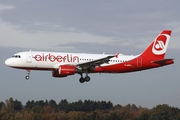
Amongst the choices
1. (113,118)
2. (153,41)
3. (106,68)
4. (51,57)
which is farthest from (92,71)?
(113,118)

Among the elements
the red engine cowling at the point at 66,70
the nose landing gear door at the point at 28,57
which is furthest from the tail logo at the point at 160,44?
the nose landing gear door at the point at 28,57

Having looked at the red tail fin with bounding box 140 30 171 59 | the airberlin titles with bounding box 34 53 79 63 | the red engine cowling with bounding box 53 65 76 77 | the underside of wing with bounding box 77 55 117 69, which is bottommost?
the red engine cowling with bounding box 53 65 76 77

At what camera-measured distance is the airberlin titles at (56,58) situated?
66.0 metres

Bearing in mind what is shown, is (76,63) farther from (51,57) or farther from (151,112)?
(151,112)

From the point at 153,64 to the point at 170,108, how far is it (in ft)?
284

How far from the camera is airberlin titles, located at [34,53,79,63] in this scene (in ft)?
217

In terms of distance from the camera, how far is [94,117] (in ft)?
489

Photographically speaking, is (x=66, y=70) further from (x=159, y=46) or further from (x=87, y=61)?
(x=159, y=46)

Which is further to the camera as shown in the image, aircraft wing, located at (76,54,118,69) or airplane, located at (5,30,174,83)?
aircraft wing, located at (76,54,118,69)

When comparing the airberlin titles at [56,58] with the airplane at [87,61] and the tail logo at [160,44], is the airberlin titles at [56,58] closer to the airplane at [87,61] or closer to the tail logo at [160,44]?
the airplane at [87,61]

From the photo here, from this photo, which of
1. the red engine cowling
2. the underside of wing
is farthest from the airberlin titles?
the underside of wing

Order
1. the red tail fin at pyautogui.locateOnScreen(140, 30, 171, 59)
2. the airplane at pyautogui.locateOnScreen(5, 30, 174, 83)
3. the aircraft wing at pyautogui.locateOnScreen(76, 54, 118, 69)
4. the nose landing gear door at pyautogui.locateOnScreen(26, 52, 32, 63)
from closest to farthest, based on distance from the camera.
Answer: the nose landing gear door at pyautogui.locateOnScreen(26, 52, 32, 63) → the airplane at pyautogui.locateOnScreen(5, 30, 174, 83) → the aircraft wing at pyautogui.locateOnScreen(76, 54, 118, 69) → the red tail fin at pyautogui.locateOnScreen(140, 30, 171, 59)

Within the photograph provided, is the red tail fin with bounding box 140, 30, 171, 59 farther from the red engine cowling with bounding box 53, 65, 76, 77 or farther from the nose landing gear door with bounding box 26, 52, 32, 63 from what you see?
the nose landing gear door with bounding box 26, 52, 32, 63

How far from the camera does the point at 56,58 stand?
218 ft
